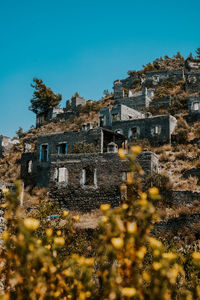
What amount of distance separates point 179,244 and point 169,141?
15.8 metres

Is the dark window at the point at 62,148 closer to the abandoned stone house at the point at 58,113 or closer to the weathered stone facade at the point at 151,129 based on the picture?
the weathered stone facade at the point at 151,129

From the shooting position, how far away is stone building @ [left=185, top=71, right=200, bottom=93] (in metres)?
41.6

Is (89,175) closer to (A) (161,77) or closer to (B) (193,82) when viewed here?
(B) (193,82)

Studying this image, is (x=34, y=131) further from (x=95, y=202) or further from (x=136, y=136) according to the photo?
(x=95, y=202)

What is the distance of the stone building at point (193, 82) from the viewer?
136ft

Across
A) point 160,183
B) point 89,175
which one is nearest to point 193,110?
point 89,175

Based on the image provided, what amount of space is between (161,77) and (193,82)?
21.7ft

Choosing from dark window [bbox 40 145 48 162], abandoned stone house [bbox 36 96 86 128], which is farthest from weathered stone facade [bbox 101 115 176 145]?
abandoned stone house [bbox 36 96 86 128]

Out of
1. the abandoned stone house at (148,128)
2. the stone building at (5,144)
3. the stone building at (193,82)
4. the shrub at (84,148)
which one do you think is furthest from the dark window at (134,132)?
the stone building at (5,144)

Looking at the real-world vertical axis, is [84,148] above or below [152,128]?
below

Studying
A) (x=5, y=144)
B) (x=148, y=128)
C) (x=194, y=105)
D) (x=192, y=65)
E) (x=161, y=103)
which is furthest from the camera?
(x=192, y=65)

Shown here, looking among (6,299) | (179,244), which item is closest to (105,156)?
(179,244)

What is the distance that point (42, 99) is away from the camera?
165 feet

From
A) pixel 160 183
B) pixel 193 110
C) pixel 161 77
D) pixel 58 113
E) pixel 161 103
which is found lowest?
pixel 160 183
